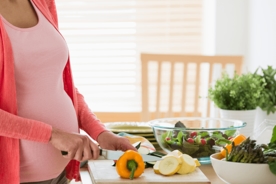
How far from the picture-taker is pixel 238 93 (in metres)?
2.14

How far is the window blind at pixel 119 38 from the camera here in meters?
3.75

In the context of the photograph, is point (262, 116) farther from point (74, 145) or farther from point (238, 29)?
point (238, 29)

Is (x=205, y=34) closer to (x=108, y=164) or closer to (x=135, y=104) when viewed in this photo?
(x=135, y=104)

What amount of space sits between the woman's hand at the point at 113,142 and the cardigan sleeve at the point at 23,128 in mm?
271

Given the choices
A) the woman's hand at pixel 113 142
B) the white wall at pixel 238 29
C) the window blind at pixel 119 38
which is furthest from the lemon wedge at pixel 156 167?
the window blind at pixel 119 38

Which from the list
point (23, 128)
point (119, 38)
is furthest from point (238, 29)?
point (23, 128)

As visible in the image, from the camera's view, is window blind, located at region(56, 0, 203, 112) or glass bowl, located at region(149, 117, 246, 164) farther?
window blind, located at region(56, 0, 203, 112)

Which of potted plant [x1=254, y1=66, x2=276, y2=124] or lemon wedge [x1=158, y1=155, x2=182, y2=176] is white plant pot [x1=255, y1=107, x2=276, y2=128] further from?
lemon wedge [x1=158, y1=155, x2=182, y2=176]

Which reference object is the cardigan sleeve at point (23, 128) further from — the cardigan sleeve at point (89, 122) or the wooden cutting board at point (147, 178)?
the cardigan sleeve at point (89, 122)

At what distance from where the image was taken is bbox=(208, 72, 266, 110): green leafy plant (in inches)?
83.7

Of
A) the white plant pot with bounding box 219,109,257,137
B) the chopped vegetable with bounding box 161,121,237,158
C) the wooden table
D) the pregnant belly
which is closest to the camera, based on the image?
the pregnant belly

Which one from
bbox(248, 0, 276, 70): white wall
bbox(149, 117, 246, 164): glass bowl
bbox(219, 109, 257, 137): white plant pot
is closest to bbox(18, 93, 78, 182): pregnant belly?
bbox(149, 117, 246, 164): glass bowl

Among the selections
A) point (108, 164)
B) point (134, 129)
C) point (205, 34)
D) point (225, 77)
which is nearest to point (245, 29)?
point (205, 34)

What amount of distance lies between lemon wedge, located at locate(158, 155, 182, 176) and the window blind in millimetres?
2368
